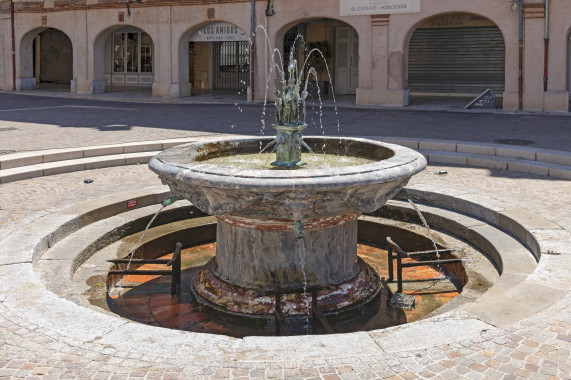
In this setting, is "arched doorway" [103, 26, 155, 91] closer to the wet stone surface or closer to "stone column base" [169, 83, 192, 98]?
"stone column base" [169, 83, 192, 98]

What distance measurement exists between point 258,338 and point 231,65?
79.1 ft

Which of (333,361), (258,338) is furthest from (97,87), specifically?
(333,361)

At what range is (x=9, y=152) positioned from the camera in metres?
11.3

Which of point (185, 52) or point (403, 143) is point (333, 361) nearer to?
point (403, 143)

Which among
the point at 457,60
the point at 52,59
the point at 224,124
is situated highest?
the point at 52,59

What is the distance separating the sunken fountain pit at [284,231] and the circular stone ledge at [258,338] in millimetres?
1262

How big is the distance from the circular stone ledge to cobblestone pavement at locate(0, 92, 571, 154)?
750 centimetres

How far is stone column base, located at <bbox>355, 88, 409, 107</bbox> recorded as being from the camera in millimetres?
20484

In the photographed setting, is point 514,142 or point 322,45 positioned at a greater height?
point 322,45

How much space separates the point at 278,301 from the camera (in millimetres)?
5711

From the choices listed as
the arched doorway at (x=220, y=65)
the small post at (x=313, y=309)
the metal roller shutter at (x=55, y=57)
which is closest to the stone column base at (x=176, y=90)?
the arched doorway at (x=220, y=65)

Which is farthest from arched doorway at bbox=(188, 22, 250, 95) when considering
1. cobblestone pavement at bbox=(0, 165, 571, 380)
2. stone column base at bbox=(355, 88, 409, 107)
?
cobblestone pavement at bbox=(0, 165, 571, 380)

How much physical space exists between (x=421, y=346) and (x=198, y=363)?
1306mm

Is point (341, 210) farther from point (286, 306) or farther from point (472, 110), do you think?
point (472, 110)
